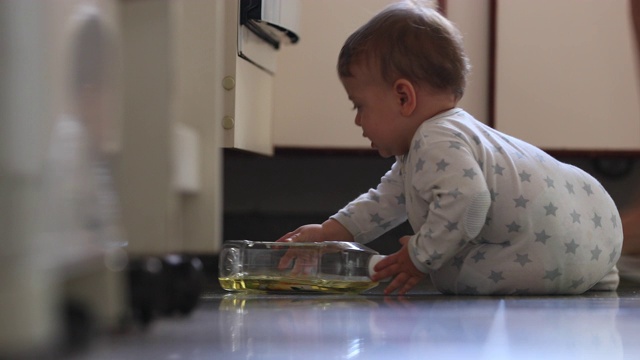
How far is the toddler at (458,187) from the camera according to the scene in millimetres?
1097

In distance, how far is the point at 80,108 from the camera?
43cm

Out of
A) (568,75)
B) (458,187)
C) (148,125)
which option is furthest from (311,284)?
(568,75)

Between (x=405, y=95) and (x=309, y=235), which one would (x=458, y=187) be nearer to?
(x=405, y=95)

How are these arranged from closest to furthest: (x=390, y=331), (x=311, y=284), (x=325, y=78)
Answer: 1. (x=390, y=331)
2. (x=311, y=284)
3. (x=325, y=78)

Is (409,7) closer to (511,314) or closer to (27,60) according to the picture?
(511,314)

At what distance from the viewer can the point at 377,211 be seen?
138cm

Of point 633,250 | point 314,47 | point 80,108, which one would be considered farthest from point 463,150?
point 314,47

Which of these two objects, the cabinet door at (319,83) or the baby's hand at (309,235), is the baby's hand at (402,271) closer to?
the baby's hand at (309,235)

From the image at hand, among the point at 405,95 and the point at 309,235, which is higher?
→ the point at 405,95

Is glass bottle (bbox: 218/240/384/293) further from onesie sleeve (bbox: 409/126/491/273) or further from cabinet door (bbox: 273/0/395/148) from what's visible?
cabinet door (bbox: 273/0/395/148)

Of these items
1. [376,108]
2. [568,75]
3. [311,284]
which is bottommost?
[311,284]

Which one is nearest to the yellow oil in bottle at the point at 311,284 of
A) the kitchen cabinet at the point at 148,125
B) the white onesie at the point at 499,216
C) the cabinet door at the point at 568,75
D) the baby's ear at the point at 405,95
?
the white onesie at the point at 499,216

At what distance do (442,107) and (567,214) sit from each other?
0.22m

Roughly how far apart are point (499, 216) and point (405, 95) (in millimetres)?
209
